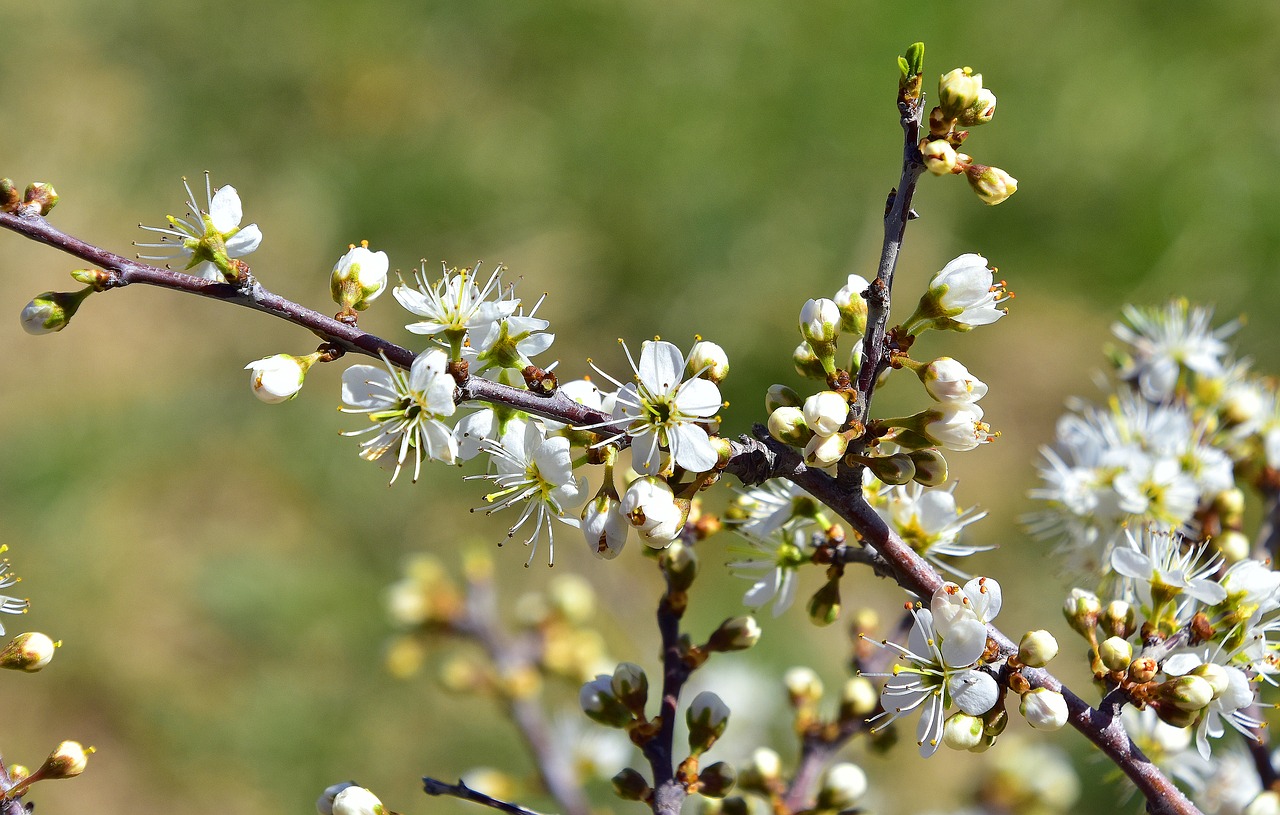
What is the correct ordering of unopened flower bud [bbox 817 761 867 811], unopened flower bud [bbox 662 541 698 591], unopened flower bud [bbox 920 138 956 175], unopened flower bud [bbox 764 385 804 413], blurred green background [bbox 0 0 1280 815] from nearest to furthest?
unopened flower bud [bbox 920 138 956 175] < unopened flower bud [bbox 764 385 804 413] < unopened flower bud [bbox 662 541 698 591] < unopened flower bud [bbox 817 761 867 811] < blurred green background [bbox 0 0 1280 815]

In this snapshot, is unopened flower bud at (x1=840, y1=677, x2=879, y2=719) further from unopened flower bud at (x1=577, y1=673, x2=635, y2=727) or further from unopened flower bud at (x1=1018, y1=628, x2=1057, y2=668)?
unopened flower bud at (x1=1018, y1=628, x2=1057, y2=668)

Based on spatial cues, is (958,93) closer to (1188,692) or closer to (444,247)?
(1188,692)

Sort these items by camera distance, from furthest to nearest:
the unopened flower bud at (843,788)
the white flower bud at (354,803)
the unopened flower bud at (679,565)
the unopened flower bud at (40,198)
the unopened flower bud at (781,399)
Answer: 1. the unopened flower bud at (843,788)
2. the unopened flower bud at (679,565)
3. the white flower bud at (354,803)
4. the unopened flower bud at (781,399)
5. the unopened flower bud at (40,198)

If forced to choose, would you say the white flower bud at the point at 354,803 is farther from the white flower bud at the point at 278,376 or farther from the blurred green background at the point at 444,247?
the blurred green background at the point at 444,247

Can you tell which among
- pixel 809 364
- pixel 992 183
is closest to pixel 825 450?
pixel 809 364

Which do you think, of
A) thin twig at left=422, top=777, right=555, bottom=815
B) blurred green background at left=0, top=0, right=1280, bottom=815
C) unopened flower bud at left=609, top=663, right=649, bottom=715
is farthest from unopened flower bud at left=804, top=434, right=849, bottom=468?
blurred green background at left=0, top=0, right=1280, bottom=815

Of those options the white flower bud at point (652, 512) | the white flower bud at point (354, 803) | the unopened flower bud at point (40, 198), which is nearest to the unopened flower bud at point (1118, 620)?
the white flower bud at point (652, 512)
